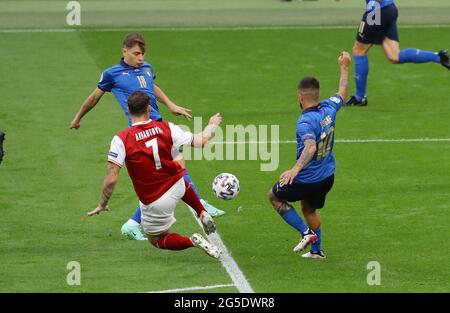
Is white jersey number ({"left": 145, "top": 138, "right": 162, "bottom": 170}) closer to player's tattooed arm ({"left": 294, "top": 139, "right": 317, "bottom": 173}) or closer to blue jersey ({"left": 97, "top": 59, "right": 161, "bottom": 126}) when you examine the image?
player's tattooed arm ({"left": 294, "top": 139, "right": 317, "bottom": 173})

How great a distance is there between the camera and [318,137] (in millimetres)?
12461

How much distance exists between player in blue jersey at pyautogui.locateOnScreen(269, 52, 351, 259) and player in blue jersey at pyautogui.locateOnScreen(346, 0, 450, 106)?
827 cm

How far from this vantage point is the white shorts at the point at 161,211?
41.1 ft

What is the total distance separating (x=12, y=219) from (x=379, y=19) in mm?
8903

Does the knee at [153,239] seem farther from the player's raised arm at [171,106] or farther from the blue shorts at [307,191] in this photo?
the player's raised arm at [171,106]

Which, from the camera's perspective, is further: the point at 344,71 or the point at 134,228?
the point at 134,228

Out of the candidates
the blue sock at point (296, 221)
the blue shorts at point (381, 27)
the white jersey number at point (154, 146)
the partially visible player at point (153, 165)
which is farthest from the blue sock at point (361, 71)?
the white jersey number at point (154, 146)

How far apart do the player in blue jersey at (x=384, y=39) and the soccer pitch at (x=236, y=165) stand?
0.85 m

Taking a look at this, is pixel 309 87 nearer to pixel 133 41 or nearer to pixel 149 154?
pixel 149 154

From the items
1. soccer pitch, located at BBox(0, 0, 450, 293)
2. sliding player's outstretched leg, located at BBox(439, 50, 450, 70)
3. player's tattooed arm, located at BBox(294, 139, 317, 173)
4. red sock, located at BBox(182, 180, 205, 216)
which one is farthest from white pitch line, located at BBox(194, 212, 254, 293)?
sliding player's outstretched leg, located at BBox(439, 50, 450, 70)

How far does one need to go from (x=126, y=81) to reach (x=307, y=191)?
2937mm

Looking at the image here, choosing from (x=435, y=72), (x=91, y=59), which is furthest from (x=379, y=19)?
(x=91, y=59)

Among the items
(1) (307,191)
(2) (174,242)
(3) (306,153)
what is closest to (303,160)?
(3) (306,153)

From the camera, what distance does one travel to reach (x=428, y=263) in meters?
12.7
